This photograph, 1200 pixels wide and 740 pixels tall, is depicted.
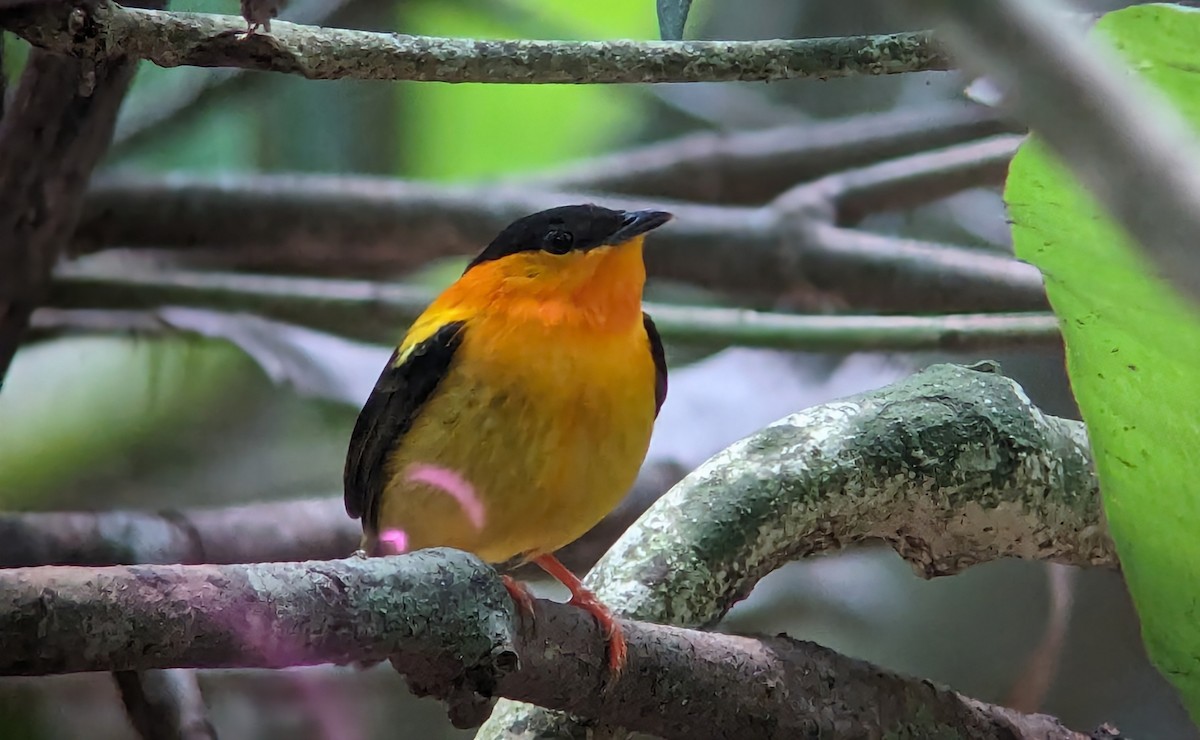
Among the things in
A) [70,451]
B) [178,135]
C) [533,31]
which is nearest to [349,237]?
[178,135]

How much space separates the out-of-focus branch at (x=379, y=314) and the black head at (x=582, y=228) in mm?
700

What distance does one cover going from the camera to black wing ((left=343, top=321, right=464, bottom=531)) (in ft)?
3.00

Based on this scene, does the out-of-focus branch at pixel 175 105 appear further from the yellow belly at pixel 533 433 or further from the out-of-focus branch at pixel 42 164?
the yellow belly at pixel 533 433

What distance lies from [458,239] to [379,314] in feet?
0.59

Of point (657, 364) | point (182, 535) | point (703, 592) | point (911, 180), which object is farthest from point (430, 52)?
point (911, 180)

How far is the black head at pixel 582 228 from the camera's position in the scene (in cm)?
98

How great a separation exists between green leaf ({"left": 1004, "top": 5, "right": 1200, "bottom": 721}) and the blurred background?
85 cm

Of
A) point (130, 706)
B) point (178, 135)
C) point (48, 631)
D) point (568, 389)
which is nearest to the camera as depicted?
point (48, 631)

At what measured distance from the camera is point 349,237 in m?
1.73

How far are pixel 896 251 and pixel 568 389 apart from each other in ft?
3.71

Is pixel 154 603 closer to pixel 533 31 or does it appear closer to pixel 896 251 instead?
pixel 533 31

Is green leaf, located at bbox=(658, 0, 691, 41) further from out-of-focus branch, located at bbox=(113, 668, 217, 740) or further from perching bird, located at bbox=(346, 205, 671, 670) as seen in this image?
out-of-focus branch, located at bbox=(113, 668, 217, 740)

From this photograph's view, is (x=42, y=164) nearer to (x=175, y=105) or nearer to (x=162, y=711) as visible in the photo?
(x=175, y=105)

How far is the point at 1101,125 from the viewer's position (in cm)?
18
